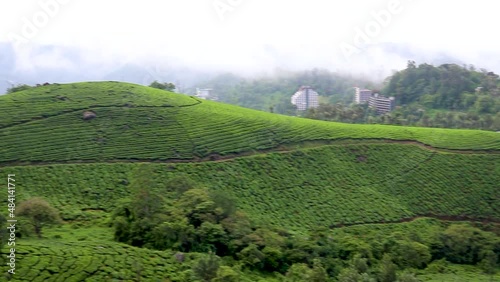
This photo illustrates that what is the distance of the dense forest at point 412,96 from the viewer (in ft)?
306

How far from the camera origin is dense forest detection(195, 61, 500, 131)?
9312 centimetres

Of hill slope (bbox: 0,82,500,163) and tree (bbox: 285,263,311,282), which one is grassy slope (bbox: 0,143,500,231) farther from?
tree (bbox: 285,263,311,282)

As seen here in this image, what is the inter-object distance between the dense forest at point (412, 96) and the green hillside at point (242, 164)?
30.4 m

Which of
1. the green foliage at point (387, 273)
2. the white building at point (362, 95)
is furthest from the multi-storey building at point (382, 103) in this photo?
the green foliage at point (387, 273)

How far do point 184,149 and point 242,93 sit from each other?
428 feet

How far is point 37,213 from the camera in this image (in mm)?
33438

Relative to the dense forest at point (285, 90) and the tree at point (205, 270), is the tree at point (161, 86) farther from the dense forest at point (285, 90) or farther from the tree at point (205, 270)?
the dense forest at point (285, 90)

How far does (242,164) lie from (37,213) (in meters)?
22.3

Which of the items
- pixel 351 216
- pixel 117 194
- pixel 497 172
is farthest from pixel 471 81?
pixel 117 194

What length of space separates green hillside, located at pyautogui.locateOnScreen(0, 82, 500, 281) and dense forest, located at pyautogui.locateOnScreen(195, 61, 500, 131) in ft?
99.7

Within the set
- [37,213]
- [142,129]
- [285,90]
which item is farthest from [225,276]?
[285,90]

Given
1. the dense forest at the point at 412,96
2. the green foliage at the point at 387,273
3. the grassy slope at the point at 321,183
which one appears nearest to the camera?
the green foliage at the point at 387,273

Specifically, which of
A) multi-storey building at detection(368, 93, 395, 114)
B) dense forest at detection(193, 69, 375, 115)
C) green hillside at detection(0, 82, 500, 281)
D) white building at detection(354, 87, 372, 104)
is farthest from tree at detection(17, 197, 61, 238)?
white building at detection(354, 87, 372, 104)

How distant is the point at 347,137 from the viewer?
193 ft
